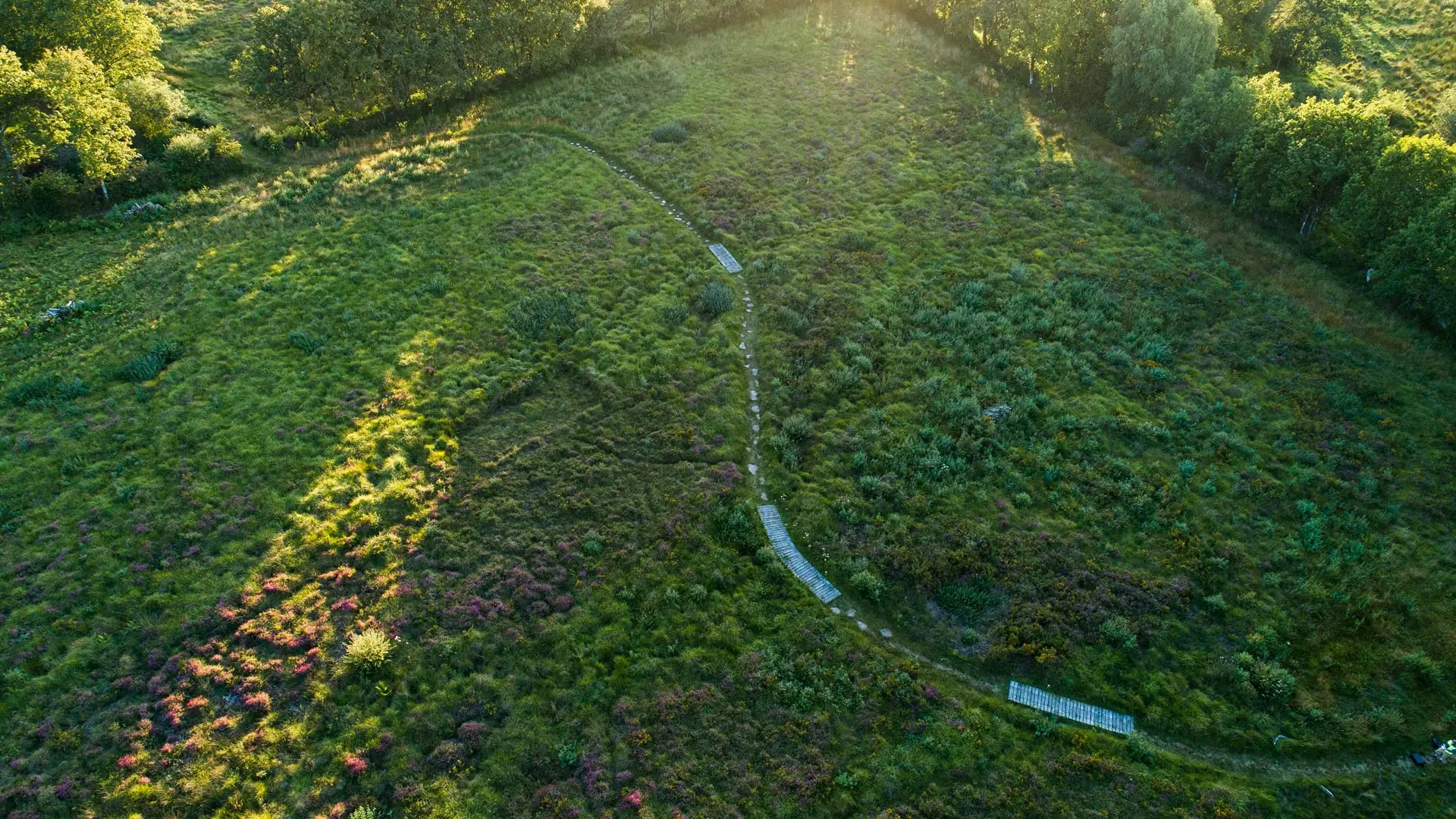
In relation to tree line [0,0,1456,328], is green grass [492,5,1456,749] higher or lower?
lower

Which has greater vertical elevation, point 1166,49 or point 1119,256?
point 1166,49

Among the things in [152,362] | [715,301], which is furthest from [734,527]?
[152,362]

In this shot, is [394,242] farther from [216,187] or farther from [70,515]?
[70,515]

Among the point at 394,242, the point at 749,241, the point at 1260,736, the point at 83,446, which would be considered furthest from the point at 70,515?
the point at 1260,736

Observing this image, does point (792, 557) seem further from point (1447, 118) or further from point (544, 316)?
point (1447, 118)

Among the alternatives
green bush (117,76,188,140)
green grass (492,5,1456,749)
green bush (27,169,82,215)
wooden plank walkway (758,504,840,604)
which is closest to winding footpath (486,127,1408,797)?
wooden plank walkway (758,504,840,604)

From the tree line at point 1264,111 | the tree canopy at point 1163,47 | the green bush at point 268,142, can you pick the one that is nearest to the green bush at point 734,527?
the tree line at point 1264,111

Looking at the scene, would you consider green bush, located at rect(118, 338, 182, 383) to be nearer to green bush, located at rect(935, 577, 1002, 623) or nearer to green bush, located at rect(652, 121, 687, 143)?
green bush, located at rect(652, 121, 687, 143)
